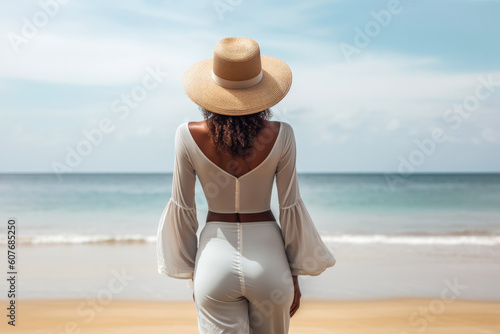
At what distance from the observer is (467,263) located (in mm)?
6645

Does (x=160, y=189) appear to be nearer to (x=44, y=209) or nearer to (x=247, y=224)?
(x=44, y=209)

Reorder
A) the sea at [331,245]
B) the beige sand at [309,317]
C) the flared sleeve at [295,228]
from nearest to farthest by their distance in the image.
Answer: the flared sleeve at [295,228] < the beige sand at [309,317] < the sea at [331,245]

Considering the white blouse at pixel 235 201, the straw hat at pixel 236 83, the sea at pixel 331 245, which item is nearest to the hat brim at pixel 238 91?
the straw hat at pixel 236 83

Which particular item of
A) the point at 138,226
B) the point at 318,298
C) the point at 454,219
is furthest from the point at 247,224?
the point at 454,219

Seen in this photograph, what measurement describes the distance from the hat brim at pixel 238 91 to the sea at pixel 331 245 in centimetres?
70

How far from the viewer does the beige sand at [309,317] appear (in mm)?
4156

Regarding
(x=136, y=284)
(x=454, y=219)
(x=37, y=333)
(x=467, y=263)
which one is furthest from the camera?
(x=454, y=219)

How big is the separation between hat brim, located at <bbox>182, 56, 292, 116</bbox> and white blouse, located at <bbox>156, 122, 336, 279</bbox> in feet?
0.40

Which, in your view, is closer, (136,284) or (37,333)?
(37,333)

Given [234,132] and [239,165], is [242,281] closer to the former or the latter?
[239,165]

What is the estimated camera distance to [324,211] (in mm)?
15344

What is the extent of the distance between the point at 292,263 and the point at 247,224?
0.89 ft

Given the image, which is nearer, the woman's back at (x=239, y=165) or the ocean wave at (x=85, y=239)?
the woman's back at (x=239, y=165)

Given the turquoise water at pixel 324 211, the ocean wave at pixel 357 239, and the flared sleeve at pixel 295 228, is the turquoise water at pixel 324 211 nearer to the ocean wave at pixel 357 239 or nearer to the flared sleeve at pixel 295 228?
the ocean wave at pixel 357 239
